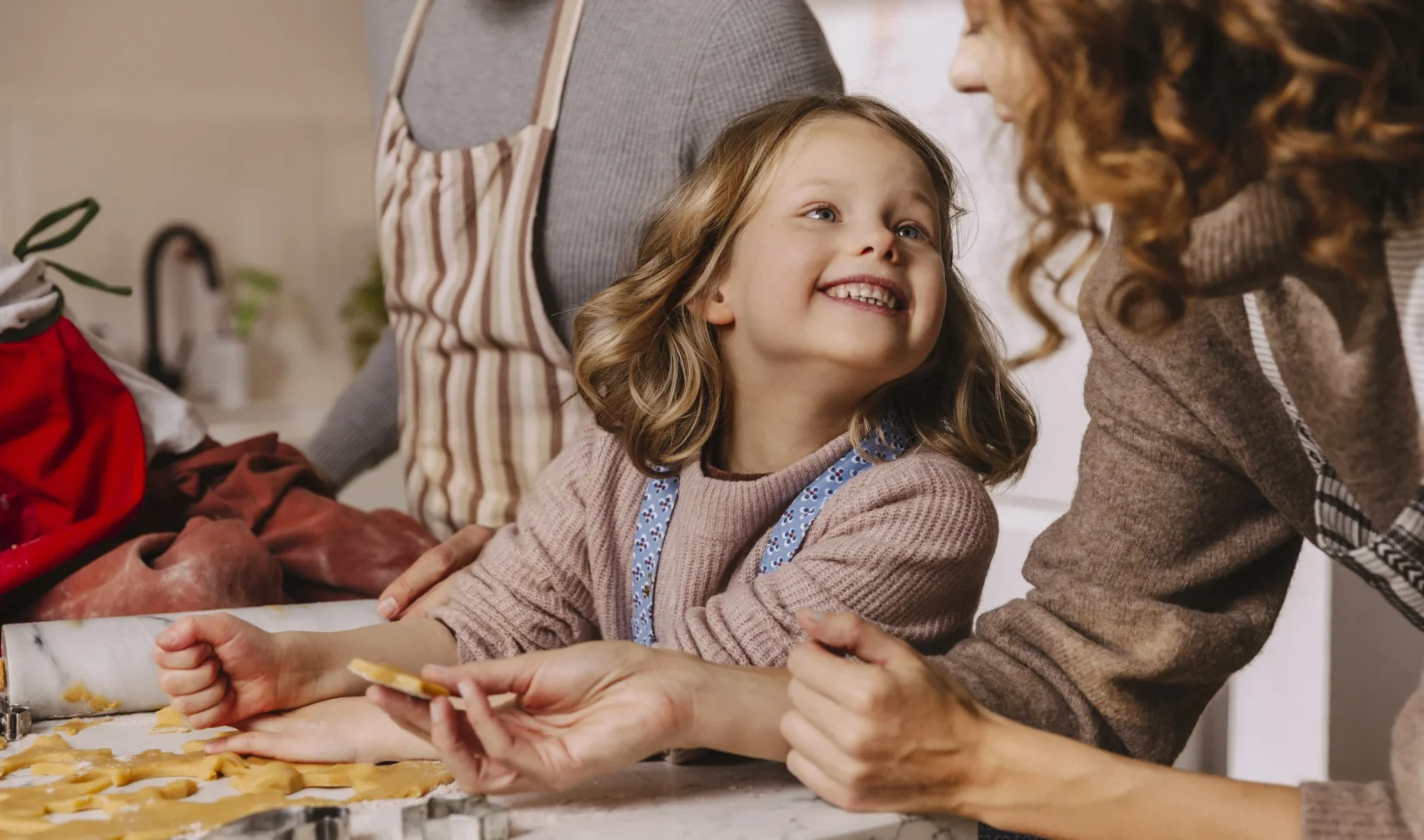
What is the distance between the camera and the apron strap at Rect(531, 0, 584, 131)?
1.31m

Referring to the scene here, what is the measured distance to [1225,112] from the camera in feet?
2.08

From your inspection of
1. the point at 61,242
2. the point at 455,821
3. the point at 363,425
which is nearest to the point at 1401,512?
the point at 455,821

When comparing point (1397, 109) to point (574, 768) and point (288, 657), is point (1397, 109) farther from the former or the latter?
point (288, 657)

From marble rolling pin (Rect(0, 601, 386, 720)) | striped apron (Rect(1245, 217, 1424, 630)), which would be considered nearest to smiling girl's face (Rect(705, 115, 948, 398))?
striped apron (Rect(1245, 217, 1424, 630))

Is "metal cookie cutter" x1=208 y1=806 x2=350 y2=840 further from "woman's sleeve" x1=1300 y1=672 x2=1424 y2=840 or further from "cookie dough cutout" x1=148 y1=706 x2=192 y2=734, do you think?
"woman's sleeve" x1=1300 y1=672 x2=1424 y2=840

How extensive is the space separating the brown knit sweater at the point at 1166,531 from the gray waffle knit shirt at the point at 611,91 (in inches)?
17.9

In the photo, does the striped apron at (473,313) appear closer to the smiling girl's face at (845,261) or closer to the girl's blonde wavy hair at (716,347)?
the girl's blonde wavy hair at (716,347)

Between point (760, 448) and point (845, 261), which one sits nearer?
point (845, 261)

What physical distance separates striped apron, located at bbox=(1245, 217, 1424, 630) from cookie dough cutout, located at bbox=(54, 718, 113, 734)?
0.77m

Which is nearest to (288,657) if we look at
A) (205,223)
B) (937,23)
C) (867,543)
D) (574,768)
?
(574,768)

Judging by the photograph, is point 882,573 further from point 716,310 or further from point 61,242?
point 61,242

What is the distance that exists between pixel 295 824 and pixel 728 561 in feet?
1.43

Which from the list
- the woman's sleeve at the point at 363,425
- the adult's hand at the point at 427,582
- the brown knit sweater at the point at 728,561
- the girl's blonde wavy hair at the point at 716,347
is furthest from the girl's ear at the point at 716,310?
the woman's sleeve at the point at 363,425

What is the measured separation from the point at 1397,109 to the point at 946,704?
37 cm
